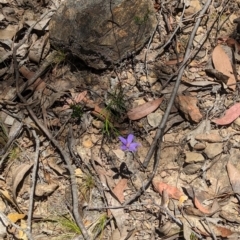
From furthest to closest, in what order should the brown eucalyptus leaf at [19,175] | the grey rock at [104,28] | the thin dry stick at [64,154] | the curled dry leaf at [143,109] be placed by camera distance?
the grey rock at [104,28] → the curled dry leaf at [143,109] → the brown eucalyptus leaf at [19,175] → the thin dry stick at [64,154]

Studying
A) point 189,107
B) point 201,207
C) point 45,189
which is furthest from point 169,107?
point 45,189

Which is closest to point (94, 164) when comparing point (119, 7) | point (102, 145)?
point (102, 145)

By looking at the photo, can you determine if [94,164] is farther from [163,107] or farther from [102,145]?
[163,107]

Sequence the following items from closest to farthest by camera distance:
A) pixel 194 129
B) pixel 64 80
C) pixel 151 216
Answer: pixel 151 216 → pixel 194 129 → pixel 64 80

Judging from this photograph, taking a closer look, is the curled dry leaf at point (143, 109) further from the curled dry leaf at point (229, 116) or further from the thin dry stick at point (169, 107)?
the curled dry leaf at point (229, 116)

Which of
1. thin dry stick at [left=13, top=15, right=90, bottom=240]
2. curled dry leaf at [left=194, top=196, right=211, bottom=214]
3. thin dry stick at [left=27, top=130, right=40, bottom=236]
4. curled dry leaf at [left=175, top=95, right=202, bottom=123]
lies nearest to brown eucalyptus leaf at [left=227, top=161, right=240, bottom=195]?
curled dry leaf at [left=194, top=196, right=211, bottom=214]

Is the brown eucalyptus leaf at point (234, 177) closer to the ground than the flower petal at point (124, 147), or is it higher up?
closer to the ground

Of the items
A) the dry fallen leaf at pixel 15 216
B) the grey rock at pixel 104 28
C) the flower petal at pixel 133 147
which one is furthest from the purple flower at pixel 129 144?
the dry fallen leaf at pixel 15 216

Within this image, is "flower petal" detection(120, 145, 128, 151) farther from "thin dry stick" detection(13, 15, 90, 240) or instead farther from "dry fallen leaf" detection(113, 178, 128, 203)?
"thin dry stick" detection(13, 15, 90, 240)
